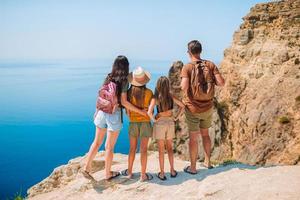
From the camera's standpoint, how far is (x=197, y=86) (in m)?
7.89

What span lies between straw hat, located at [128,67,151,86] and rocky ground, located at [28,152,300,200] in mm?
2313

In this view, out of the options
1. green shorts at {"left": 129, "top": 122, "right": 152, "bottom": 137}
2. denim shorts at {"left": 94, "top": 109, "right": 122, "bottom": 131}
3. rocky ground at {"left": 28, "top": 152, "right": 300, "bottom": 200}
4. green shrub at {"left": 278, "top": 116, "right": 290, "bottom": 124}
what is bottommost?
green shrub at {"left": 278, "top": 116, "right": 290, "bottom": 124}

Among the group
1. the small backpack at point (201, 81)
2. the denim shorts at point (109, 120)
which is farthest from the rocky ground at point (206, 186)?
the small backpack at point (201, 81)

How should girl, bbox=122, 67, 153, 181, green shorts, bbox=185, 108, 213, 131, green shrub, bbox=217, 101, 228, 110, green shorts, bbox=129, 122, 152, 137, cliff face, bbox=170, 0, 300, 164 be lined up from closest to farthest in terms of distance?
1. girl, bbox=122, 67, 153, 181
2. green shorts, bbox=129, 122, 152, 137
3. green shorts, bbox=185, 108, 213, 131
4. cliff face, bbox=170, 0, 300, 164
5. green shrub, bbox=217, 101, 228, 110

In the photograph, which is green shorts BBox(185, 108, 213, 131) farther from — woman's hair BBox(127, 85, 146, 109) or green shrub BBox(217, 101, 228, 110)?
green shrub BBox(217, 101, 228, 110)

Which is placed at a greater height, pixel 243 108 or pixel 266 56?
pixel 266 56

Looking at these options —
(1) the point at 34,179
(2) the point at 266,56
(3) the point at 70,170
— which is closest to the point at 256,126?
(2) the point at 266,56

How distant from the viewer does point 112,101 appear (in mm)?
7773

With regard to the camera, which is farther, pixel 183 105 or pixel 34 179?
pixel 34 179

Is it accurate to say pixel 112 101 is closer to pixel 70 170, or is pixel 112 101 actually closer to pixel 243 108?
pixel 70 170

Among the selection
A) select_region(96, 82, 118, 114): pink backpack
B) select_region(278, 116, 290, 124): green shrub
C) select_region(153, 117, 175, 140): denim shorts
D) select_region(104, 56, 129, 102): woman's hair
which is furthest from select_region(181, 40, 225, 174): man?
select_region(278, 116, 290, 124): green shrub

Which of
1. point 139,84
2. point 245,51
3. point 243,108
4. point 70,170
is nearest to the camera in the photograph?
point 139,84

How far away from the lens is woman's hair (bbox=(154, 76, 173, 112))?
775 cm

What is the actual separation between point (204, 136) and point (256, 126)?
12590 mm
